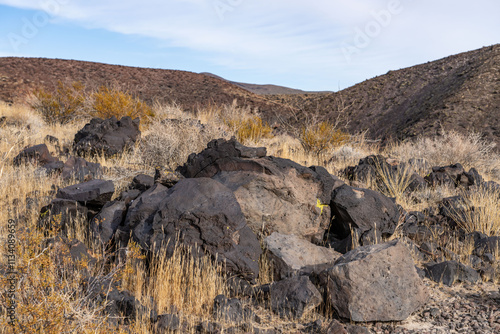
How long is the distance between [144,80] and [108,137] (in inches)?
1040

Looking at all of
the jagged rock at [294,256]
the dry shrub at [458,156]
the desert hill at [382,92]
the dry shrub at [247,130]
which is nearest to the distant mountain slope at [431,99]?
the desert hill at [382,92]

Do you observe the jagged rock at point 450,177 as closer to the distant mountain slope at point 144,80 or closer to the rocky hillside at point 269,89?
the distant mountain slope at point 144,80

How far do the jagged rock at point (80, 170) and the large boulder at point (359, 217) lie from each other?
168 inches

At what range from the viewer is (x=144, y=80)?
34.4 metres

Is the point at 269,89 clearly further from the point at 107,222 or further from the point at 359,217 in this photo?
the point at 107,222

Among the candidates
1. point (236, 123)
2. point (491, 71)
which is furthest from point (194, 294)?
point (491, 71)

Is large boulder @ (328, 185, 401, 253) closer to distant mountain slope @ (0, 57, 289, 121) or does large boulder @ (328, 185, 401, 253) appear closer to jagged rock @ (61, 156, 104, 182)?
jagged rock @ (61, 156, 104, 182)

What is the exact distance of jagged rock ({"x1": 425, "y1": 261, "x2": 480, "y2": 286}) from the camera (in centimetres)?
463

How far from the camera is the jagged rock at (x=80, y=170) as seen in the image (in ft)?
23.8

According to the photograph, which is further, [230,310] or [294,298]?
[294,298]

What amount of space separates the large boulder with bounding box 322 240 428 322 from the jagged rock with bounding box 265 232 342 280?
472mm

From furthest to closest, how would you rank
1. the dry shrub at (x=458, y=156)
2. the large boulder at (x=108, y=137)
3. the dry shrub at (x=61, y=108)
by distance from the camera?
the dry shrub at (x=61, y=108) < the dry shrub at (x=458, y=156) < the large boulder at (x=108, y=137)

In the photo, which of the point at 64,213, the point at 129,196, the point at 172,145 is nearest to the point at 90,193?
the point at 64,213

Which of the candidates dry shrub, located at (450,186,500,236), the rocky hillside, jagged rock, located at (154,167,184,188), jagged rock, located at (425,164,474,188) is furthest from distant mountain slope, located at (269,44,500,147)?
the rocky hillside
